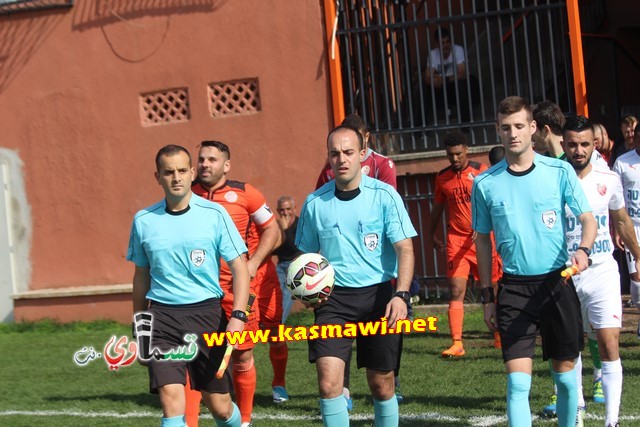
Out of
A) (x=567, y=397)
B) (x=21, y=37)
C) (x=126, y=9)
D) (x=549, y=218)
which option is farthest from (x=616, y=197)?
(x=21, y=37)

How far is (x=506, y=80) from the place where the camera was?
1392 cm

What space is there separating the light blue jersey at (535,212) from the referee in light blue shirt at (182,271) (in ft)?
5.47

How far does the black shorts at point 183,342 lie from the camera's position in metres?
6.48

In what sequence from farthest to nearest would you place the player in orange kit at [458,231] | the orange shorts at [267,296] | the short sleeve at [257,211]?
the player in orange kit at [458,231] → the orange shorts at [267,296] → the short sleeve at [257,211]

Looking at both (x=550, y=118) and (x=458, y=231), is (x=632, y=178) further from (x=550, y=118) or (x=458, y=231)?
(x=550, y=118)

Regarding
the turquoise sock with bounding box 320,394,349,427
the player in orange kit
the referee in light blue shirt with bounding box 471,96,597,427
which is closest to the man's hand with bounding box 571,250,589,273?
the referee in light blue shirt with bounding box 471,96,597,427

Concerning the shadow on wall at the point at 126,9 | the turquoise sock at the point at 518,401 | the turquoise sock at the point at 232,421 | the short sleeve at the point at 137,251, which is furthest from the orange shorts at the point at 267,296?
the shadow on wall at the point at 126,9

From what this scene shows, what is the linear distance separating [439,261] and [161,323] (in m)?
7.83

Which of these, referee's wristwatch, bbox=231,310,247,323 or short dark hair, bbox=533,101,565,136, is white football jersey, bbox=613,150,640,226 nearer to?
short dark hair, bbox=533,101,565,136

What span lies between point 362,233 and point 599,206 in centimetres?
178

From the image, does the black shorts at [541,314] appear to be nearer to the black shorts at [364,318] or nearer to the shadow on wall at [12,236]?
the black shorts at [364,318]

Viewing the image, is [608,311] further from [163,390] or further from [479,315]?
[479,315]

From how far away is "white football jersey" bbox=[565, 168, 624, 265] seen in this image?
284 inches

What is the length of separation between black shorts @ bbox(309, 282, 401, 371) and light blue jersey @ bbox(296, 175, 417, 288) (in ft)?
0.22
